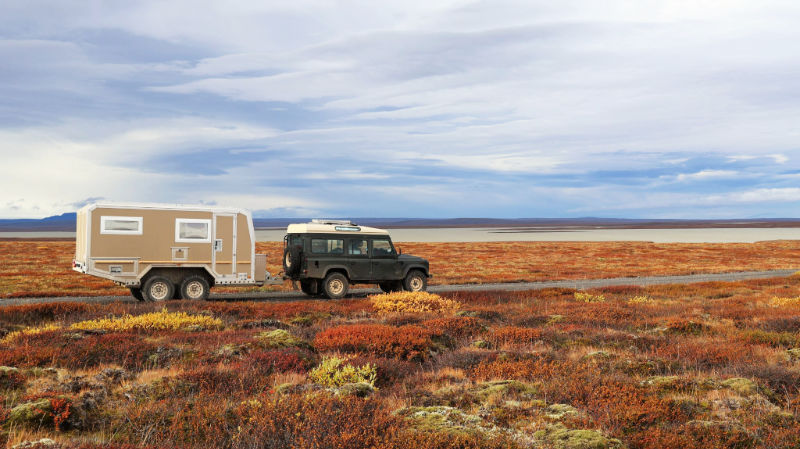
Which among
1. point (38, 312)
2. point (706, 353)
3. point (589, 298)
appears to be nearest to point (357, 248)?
point (589, 298)

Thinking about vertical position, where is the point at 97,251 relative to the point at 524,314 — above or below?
above

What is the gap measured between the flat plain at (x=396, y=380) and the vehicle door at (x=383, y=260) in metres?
5.01

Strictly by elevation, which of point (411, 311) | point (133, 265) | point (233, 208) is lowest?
point (411, 311)

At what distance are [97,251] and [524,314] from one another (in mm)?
13098

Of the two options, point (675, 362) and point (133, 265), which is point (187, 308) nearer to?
point (133, 265)

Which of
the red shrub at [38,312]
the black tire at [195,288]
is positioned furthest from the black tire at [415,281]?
the red shrub at [38,312]

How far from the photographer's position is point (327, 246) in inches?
773

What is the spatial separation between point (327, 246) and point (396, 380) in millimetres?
11965

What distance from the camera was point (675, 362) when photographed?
8953mm

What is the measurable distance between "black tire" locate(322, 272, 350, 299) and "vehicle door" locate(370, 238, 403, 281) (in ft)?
3.85

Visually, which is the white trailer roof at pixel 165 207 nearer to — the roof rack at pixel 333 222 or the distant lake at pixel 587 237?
the roof rack at pixel 333 222

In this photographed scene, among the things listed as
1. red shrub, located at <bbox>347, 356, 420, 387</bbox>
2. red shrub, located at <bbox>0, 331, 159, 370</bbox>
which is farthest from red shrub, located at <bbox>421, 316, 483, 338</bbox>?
red shrub, located at <bbox>0, 331, 159, 370</bbox>

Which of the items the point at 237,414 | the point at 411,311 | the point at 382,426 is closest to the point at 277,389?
the point at 237,414

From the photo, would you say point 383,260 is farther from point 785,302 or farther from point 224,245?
point 785,302
